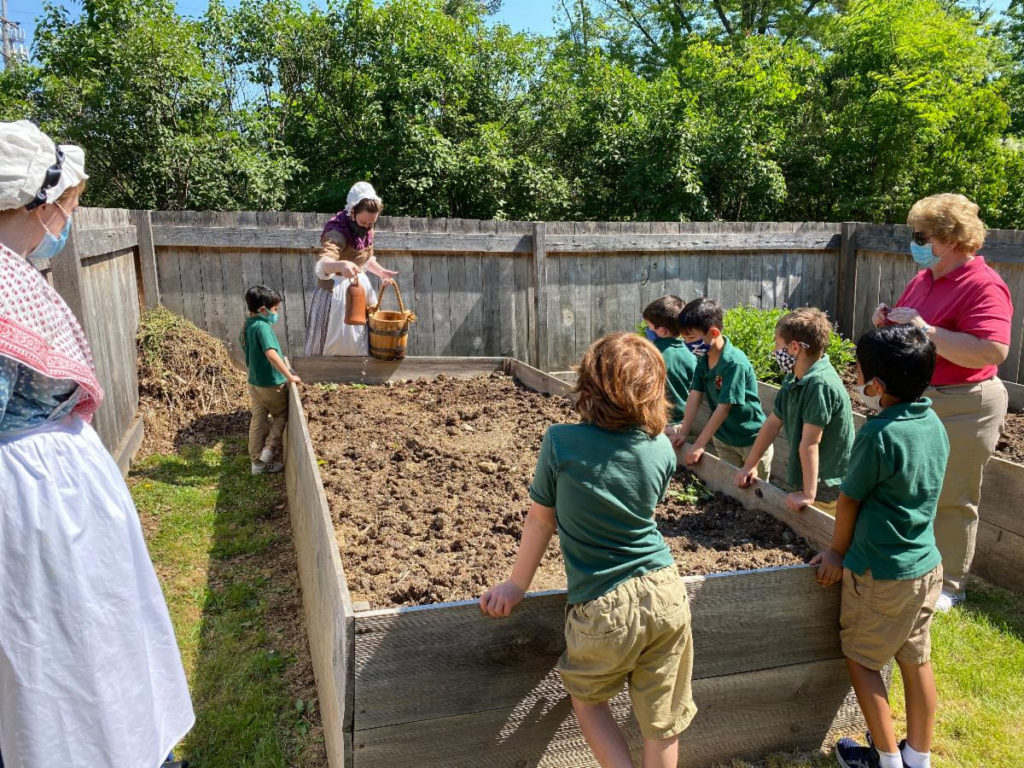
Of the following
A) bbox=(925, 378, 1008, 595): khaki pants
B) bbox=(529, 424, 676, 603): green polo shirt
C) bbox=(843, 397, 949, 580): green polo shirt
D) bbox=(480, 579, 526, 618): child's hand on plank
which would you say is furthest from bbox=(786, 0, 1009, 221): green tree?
bbox=(480, 579, 526, 618): child's hand on plank

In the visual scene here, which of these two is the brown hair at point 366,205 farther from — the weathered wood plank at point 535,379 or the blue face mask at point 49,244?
the blue face mask at point 49,244

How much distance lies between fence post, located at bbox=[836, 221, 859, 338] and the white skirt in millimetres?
8741

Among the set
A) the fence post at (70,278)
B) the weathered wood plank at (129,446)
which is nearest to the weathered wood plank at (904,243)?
the fence post at (70,278)

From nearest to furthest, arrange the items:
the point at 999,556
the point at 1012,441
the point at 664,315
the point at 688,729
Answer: the point at 688,729 → the point at 999,556 → the point at 664,315 → the point at 1012,441

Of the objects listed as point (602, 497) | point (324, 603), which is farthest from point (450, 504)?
point (602, 497)

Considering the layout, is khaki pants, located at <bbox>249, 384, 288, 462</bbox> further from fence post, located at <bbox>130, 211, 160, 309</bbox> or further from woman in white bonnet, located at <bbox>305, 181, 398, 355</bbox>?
fence post, located at <bbox>130, 211, 160, 309</bbox>

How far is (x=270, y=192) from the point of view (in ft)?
40.2

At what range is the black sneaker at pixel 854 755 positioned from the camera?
9.05ft

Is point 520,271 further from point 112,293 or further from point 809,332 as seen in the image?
point 809,332

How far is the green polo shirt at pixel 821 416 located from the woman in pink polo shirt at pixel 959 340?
1.44 feet

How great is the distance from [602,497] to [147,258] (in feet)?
21.2

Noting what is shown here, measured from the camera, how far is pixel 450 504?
4285 mm

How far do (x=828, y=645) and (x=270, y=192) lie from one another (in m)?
11.3

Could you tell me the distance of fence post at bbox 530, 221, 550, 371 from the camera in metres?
8.26
